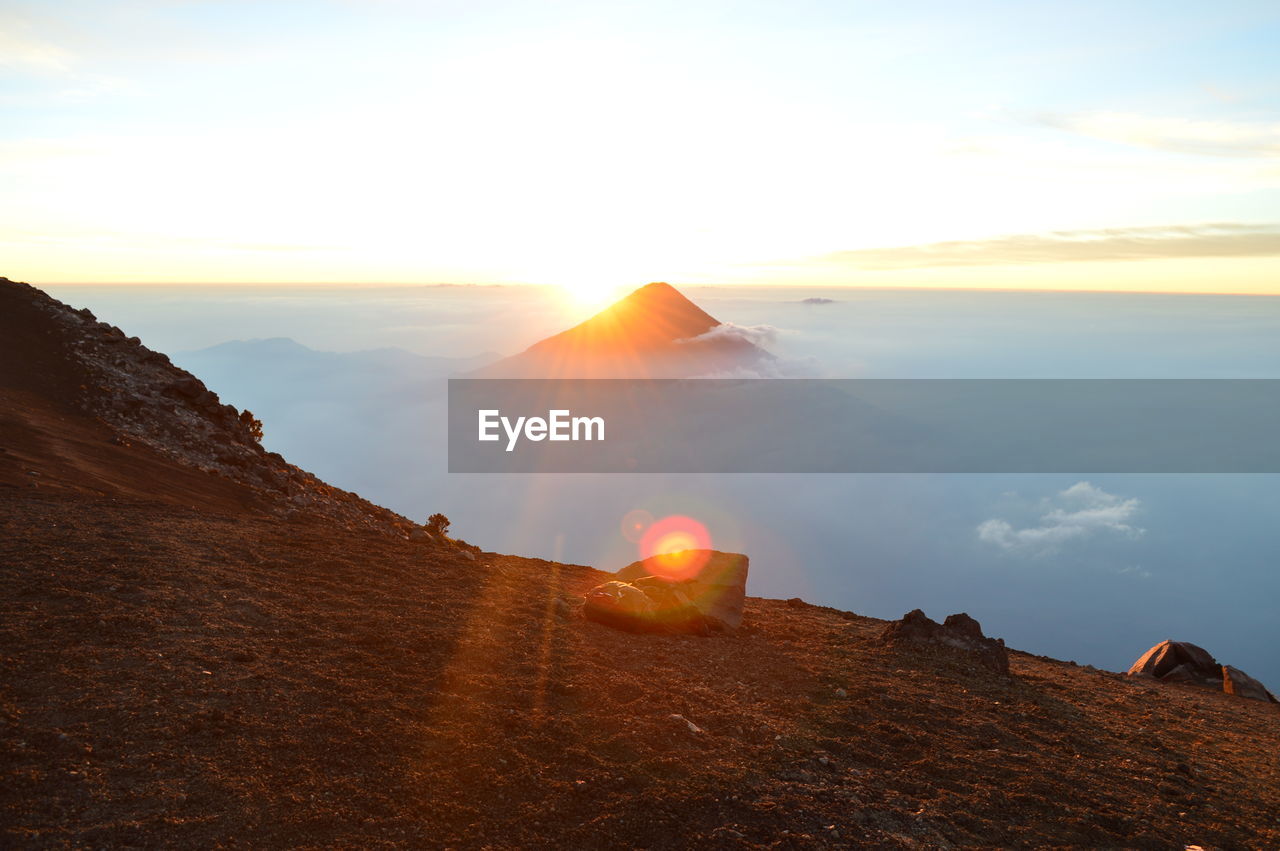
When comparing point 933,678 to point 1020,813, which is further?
point 933,678

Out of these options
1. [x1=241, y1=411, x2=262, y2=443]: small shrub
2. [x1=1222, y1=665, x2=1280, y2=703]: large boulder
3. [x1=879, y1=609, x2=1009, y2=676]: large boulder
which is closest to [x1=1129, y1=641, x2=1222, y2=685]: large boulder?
[x1=1222, y1=665, x2=1280, y2=703]: large boulder

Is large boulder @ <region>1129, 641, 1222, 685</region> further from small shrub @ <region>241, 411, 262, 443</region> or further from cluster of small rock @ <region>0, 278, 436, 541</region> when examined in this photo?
small shrub @ <region>241, 411, 262, 443</region>

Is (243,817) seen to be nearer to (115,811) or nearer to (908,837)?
(115,811)

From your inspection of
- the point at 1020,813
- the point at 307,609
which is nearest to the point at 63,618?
the point at 307,609

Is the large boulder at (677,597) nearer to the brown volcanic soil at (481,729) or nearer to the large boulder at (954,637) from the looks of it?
the brown volcanic soil at (481,729)

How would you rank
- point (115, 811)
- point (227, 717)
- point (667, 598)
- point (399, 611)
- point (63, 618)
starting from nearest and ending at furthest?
point (115, 811), point (227, 717), point (63, 618), point (399, 611), point (667, 598)

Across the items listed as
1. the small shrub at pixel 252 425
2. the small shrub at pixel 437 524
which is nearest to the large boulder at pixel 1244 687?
the small shrub at pixel 437 524
